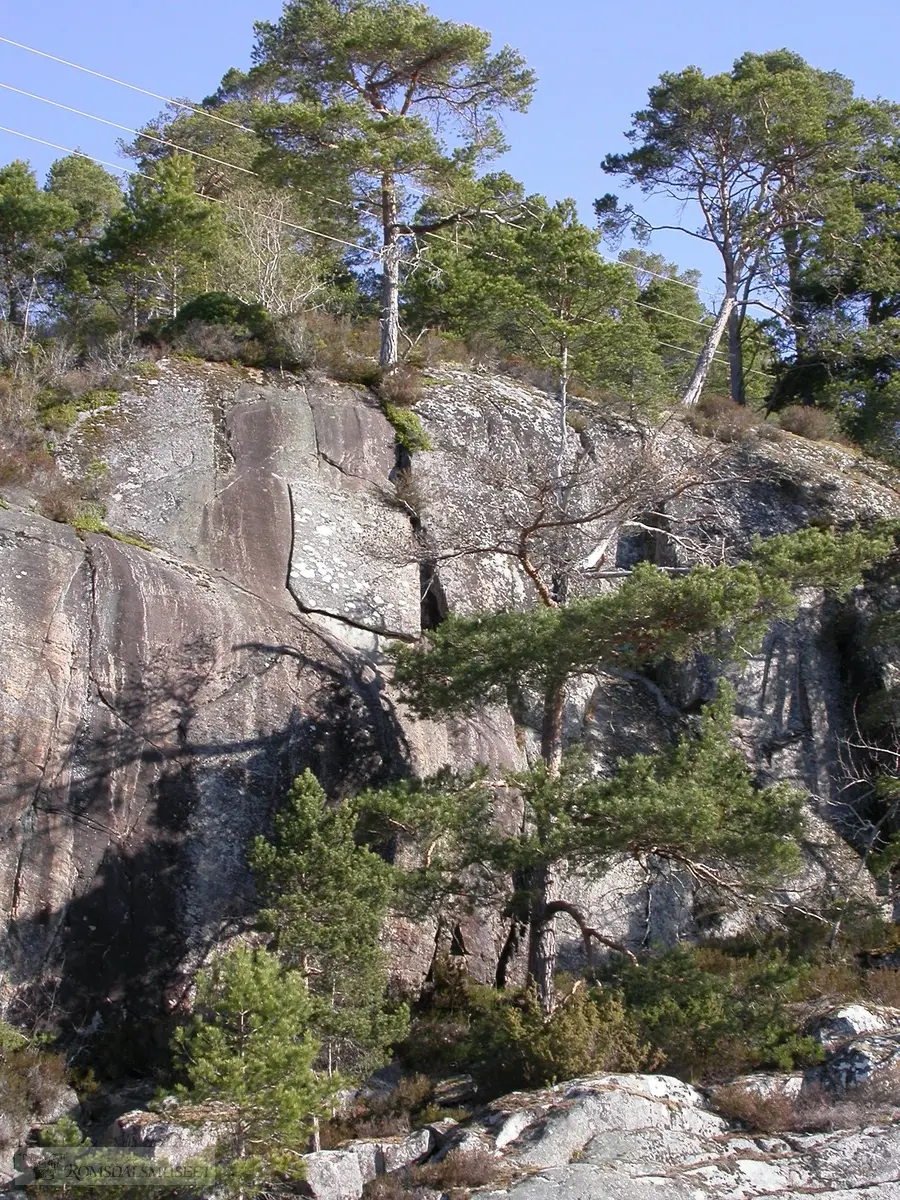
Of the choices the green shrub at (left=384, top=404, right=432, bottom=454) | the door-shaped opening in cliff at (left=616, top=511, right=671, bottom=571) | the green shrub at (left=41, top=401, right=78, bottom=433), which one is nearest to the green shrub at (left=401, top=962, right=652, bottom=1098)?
the door-shaped opening in cliff at (left=616, top=511, right=671, bottom=571)

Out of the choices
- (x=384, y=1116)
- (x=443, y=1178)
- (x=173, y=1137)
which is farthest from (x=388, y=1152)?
(x=173, y=1137)

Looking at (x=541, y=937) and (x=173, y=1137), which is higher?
(x=541, y=937)

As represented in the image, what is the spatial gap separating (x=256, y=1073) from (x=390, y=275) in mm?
15548

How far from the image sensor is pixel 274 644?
50.5 ft

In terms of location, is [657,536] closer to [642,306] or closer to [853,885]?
[853,885]

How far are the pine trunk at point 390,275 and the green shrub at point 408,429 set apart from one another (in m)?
1.66

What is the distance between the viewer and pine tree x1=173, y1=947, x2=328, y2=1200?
9.84m

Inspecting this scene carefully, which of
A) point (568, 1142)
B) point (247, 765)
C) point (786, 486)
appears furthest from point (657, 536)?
point (568, 1142)

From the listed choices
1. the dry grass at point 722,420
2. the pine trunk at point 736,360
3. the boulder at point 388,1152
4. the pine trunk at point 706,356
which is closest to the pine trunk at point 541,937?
the boulder at point 388,1152

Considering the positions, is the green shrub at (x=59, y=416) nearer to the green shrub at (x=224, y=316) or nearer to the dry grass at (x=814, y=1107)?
the green shrub at (x=224, y=316)

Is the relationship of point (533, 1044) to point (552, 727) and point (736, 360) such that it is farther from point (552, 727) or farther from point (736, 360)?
point (736, 360)

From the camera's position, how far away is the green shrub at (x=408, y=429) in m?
19.7

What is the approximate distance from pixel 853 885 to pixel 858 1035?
15.0 ft

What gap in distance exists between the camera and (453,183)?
72.9ft
